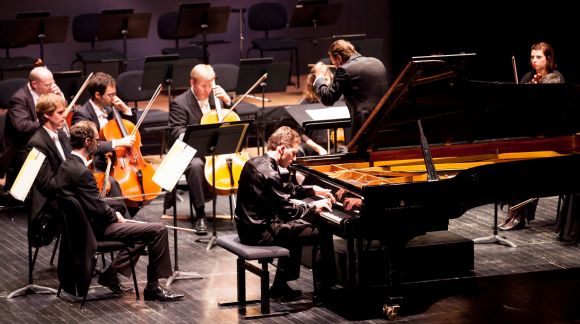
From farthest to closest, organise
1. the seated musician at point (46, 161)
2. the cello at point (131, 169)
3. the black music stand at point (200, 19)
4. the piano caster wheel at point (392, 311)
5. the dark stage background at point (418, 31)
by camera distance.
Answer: the black music stand at point (200, 19) < the dark stage background at point (418, 31) < the cello at point (131, 169) < the seated musician at point (46, 161) < the piano caster wheel at point (392, 311)

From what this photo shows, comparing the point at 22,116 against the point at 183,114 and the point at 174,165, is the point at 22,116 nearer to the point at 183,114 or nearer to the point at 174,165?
the point at 183,114

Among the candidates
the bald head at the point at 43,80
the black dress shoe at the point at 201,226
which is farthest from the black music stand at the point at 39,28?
the black dress shoe at the point at 201,226

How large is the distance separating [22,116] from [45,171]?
1737 millimetres

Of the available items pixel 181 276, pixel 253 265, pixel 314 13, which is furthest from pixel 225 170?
pixel 314 13

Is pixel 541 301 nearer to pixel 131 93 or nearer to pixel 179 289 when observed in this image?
pixel 179 289

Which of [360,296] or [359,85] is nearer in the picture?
[360,296]

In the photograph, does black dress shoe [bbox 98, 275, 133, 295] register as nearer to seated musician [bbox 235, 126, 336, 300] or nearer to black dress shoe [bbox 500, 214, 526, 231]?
seated musician [bbox 235, 126, 336, 300]

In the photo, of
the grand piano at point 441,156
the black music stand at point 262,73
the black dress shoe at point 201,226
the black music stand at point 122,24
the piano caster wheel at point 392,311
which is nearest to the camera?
the grand piano at point 441,156

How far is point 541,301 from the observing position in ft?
22.3

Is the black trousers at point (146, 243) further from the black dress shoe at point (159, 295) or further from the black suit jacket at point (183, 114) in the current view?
the black suit jacket at point (183, 114)

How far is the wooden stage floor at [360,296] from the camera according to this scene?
21.5ft

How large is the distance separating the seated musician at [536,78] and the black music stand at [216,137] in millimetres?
2519

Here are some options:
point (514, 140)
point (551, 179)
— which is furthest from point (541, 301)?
point (514, 140)

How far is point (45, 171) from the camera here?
24.2 feet
